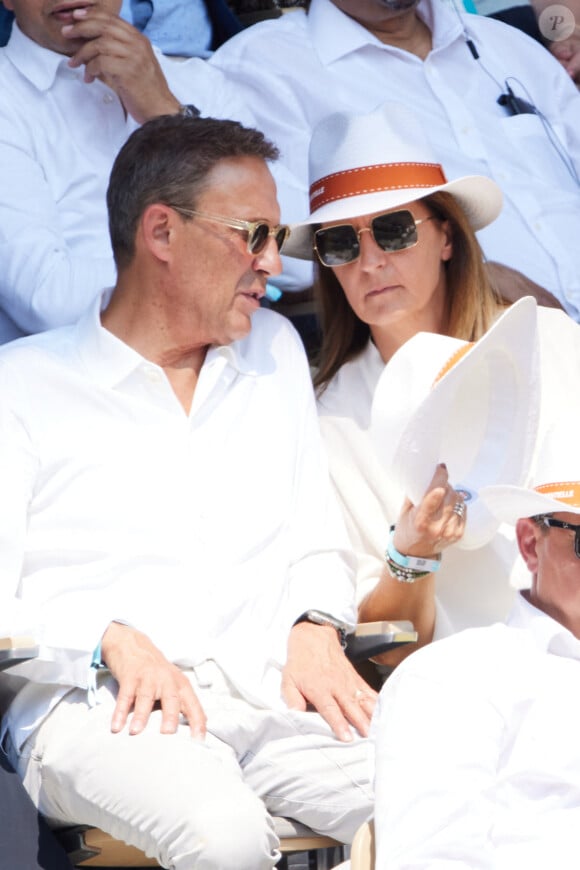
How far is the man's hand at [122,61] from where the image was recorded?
4.00 metres

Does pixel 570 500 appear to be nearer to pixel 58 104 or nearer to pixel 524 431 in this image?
pixel 524 431

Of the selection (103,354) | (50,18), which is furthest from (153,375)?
(50,18)

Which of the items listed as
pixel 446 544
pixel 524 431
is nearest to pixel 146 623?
pixel 446 544

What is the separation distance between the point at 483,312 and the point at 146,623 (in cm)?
126

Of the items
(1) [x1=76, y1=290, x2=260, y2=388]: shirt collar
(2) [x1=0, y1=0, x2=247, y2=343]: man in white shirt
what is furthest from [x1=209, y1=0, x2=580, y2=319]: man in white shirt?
(1) [x1=76, y1=290, x2=260, y2=388]: shirt collar

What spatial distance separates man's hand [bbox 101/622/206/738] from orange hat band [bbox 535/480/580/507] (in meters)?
0.80

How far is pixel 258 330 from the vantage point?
3.68 m

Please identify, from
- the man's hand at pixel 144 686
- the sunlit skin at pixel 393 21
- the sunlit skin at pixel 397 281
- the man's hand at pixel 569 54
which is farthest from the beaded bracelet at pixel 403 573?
the man's hand at pixel 569 54

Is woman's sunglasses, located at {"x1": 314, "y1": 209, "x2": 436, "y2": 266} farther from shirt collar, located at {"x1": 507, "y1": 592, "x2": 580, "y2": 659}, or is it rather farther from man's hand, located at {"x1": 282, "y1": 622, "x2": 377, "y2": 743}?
shirt collar, located at {"x1": 507, "y1": 592, "x2": 580, "y2": 659}

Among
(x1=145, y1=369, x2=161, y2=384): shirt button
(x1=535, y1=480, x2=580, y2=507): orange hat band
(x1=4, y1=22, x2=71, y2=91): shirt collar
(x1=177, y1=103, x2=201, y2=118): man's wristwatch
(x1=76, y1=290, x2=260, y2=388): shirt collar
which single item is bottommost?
(x1=145, y1=369, x2=161, y2=384): shirt button

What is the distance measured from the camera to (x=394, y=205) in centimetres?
366

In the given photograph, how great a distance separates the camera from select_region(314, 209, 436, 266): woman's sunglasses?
12.1 ft

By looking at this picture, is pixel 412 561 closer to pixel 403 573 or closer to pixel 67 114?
pixel 403 573

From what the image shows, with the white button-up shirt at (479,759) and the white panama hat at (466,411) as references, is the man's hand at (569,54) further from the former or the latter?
the white button-up shirt at (479,759)
